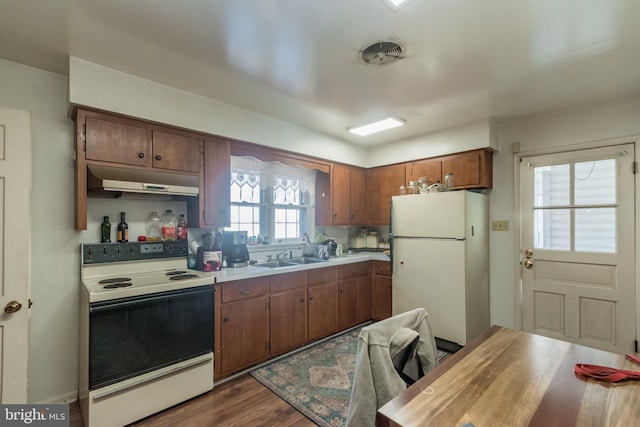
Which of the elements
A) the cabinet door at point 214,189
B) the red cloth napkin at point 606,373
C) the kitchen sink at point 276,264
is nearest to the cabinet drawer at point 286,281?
the kitchen sink at point 276,264

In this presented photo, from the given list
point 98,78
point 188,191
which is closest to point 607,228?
point 188,191

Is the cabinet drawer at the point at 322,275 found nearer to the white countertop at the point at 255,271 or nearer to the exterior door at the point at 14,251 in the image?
the white countertop at the point at 255,271

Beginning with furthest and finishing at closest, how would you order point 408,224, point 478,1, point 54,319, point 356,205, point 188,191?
point 356,205 < point 408,224 < point 188,191 < point 54,319 < point 478,1

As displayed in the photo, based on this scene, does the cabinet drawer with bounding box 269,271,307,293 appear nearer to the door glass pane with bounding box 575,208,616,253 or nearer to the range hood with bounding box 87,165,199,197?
the range hood with bounding box 87,165,199,197

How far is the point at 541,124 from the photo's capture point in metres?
3.08

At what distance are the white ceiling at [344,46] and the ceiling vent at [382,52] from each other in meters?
0.06

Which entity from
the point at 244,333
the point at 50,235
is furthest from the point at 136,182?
the point at 244,333

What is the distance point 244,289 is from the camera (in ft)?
8.46

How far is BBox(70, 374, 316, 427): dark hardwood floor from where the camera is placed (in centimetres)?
197

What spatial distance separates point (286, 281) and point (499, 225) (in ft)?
7.94

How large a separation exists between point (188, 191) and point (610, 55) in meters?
3.14

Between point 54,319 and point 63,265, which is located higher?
point 63,265

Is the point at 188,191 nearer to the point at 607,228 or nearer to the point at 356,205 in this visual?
the point at 356,205

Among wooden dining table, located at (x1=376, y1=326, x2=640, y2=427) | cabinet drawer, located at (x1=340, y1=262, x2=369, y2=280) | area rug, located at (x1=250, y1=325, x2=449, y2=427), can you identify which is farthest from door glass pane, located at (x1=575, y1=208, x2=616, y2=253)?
cabinet drawer, located at (x1=340, y1=262, x2=369, y2=280)
